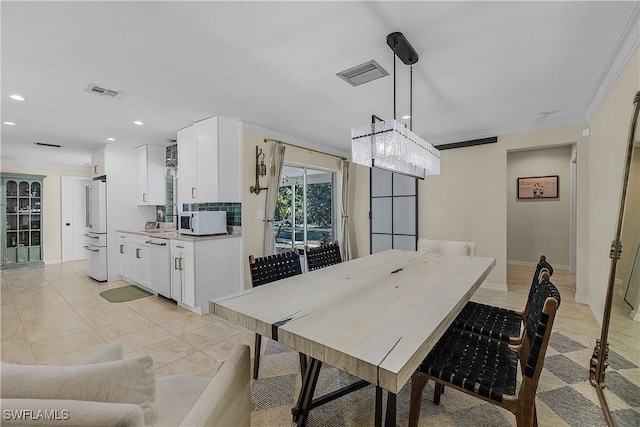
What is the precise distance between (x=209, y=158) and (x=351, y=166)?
3020 millimetres

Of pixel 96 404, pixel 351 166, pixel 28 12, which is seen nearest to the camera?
pixel 96 404

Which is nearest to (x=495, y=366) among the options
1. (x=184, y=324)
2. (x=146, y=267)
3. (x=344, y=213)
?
(x=184, y=324)

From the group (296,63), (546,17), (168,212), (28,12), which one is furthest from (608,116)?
(168,212)

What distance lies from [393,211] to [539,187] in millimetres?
3173

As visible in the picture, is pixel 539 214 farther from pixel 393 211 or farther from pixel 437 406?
pixel 437 406

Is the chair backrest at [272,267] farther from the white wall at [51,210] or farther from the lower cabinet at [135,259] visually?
the white wall at [51,210]

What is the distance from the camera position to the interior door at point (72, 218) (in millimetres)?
6930

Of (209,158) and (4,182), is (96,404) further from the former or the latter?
(4,182)

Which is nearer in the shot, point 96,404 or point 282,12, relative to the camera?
point 96,404

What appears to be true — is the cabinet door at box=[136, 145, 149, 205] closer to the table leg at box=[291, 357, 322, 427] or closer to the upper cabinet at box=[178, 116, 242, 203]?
the upper cabinet at box=[178, 116, 242, 203]

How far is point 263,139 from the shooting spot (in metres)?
4.14

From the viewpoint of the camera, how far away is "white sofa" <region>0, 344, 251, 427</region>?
0.62 meters

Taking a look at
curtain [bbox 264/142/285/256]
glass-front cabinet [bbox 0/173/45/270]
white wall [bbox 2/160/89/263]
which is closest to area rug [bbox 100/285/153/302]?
curtain [bbox 264/142/285/256]

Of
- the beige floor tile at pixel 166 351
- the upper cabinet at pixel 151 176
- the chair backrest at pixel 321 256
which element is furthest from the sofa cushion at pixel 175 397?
the upper cabinet at pixel 151 176
